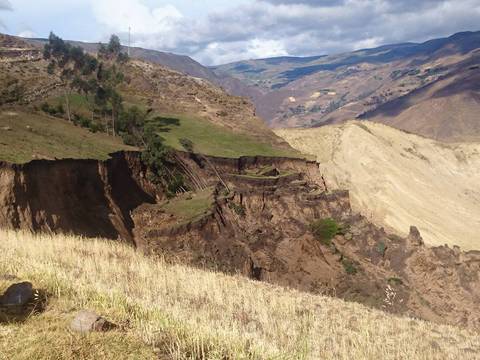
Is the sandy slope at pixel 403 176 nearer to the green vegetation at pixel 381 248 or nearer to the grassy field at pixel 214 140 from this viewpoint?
the grassy field at pixel 214 140

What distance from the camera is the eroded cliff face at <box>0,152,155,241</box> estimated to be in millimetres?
25250

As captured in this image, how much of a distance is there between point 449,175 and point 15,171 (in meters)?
76.5

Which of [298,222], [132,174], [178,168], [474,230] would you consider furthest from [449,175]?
[132,174]

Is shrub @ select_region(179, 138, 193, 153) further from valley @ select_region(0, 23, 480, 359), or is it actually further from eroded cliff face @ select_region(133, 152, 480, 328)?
eroded cliff face @ select_region(133, 152, 480, 328)

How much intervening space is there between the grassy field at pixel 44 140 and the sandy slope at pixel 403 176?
3276 cm

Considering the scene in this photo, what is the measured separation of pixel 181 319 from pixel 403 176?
66.9 metres

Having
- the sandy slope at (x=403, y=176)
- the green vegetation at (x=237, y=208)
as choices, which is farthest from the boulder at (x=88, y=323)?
the sandy slope at (x=403, y=176)

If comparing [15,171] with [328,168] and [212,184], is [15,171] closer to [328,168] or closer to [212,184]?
[212,184]

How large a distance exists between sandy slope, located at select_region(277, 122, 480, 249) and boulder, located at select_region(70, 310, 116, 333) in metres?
51.5

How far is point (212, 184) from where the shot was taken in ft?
152

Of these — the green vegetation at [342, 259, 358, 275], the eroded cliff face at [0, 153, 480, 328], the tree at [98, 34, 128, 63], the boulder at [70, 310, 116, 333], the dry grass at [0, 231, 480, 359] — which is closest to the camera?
the dry grass at [0, 231, 480, 359]

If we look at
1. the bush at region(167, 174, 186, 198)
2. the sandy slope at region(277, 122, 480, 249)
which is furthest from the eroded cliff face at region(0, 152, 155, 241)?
the sandy slope at region(277, 122, 480, 249)

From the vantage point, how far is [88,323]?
19.5 feet

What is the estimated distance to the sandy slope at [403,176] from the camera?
5784 cm
